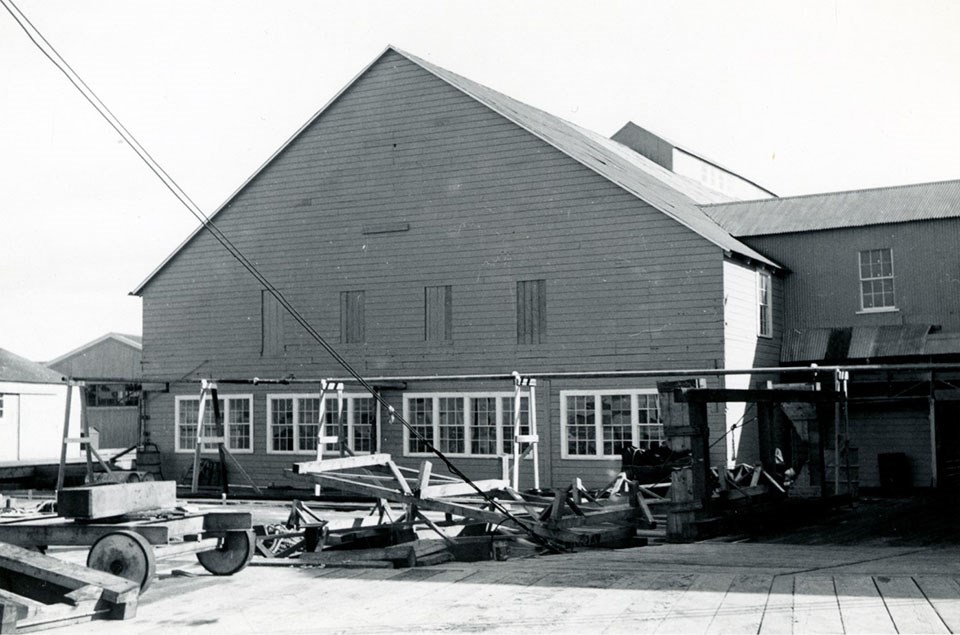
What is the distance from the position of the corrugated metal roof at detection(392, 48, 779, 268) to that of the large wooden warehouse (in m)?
0.15

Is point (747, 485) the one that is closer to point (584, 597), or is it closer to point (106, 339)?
point (584, 597)

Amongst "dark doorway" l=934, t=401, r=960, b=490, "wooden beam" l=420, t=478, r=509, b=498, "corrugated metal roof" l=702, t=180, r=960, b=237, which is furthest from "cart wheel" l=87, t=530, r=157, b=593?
"corrugated metal roof" l=702, t=180, r=960, b=237

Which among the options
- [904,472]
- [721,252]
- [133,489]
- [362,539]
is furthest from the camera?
[904,472]

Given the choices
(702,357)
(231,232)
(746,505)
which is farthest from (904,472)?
(231,232)

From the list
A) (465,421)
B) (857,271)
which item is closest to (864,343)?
(857,271)

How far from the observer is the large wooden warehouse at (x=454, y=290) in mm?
23797

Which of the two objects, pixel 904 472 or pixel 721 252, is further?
pixel 904 472

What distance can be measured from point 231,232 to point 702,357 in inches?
533

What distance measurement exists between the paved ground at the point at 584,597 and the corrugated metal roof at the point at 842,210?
16.1m

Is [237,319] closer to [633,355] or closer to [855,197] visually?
[633,355]

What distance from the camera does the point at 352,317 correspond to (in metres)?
27.3

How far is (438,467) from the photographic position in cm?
2583

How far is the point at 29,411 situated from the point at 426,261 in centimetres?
2229

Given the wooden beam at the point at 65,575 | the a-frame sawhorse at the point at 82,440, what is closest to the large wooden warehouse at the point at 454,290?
the a-frame sawhorse at the point at 82,440
